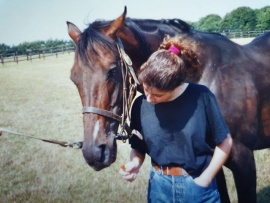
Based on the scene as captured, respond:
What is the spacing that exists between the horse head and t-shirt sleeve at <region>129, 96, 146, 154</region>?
0.22 m

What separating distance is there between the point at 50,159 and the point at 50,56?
124 ft

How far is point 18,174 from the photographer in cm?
550

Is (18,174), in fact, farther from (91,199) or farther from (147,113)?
(147,113)

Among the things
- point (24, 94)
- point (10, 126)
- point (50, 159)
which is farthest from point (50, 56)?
point (50, 159)

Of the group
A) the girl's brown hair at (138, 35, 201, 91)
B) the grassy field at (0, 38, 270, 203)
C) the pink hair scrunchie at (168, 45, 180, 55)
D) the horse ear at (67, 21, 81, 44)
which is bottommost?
the grassy field at (0, 38, 270, 203)

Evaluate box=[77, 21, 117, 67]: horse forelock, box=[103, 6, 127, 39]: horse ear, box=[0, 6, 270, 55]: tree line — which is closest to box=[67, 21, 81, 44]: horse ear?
box=[77, 21, 117, 67]: horse forelock

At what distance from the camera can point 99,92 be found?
221 cm

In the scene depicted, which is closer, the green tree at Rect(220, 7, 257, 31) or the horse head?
the horse head

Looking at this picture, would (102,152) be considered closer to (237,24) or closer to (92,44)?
(92,44)

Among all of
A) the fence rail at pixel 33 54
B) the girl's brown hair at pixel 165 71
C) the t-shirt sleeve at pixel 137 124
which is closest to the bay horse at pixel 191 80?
the t-shirt sleeve at pixel 137 124

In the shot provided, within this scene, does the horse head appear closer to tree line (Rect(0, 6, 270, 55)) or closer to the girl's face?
the girl's face

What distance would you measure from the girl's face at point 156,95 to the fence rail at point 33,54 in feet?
119

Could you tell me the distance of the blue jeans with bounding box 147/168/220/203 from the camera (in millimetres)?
1783

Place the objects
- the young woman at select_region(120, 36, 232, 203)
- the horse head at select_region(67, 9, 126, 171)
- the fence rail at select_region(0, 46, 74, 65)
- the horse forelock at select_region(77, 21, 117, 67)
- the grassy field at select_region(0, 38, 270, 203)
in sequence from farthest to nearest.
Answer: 1. the fence rail at select_region(0, 46, 74, 65)
2. the grassy field at select_region(0, 38, 270, 203)
3. the horse forelock at select_region(77, 21, 117, 67)
4. the horse head at select_region(67, 9, 126, 171)
5. the young woman at select_region(120, 36, 232, 203)
